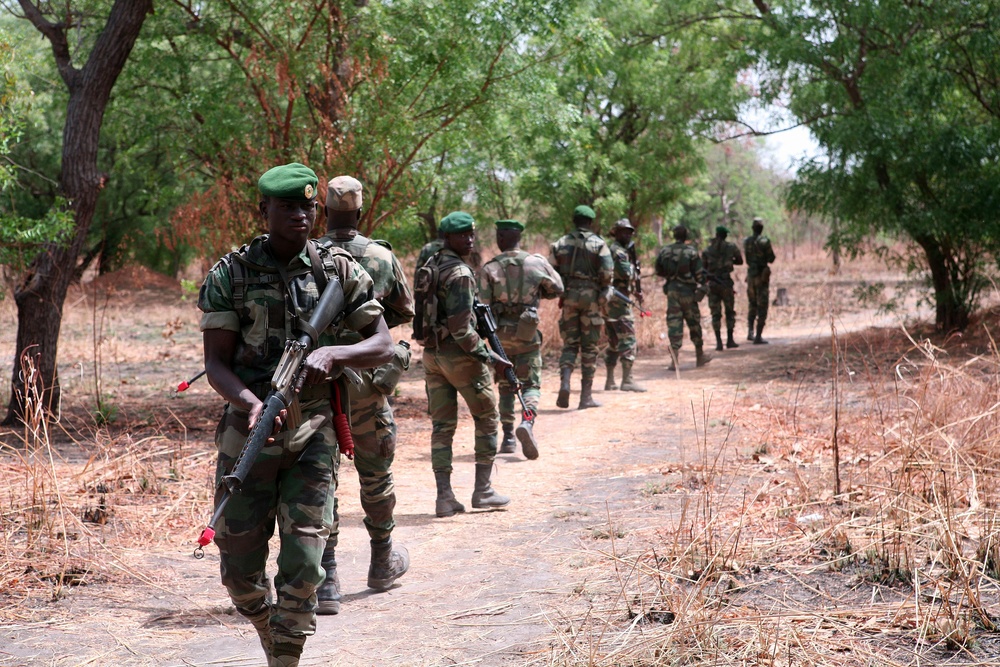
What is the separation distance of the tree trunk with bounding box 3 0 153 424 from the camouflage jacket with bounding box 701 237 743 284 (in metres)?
9.14

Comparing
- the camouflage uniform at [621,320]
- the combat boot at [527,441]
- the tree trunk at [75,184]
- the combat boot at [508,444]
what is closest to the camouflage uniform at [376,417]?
the combat boot at [527,441]

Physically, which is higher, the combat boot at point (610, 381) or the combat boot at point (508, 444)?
the combat boot at point (610, 381)

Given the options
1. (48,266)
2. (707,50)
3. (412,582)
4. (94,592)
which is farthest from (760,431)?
(707,50)

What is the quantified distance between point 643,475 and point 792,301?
1805cm

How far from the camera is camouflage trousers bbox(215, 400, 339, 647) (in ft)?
10.8

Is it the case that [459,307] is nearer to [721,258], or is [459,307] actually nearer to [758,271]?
[721,258]

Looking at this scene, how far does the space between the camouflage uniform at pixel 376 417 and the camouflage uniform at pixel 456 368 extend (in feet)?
3.90

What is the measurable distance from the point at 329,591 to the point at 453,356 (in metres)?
1.94

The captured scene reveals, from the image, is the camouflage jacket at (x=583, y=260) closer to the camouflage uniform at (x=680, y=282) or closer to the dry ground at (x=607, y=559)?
the dry ground at (x=607, y=559)

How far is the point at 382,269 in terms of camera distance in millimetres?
4707

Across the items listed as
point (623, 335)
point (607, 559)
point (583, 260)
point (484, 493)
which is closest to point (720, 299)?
point (623, 335)

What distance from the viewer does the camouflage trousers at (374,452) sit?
15.6ft

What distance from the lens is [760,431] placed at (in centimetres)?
812

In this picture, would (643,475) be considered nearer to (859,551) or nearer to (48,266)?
(859,551)
